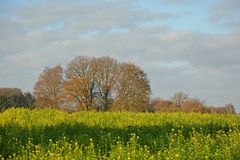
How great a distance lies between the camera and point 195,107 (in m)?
64.6

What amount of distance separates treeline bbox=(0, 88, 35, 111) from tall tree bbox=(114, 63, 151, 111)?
12902 mm

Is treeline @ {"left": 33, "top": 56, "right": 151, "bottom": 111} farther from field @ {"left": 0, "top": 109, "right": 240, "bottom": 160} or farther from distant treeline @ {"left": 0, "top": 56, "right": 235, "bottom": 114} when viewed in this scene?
field @ {"left": 0, "top": 109, "right": 240, "bottom": 160}

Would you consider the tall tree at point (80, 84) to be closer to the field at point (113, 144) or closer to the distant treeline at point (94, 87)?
the distant treeline at point (94, 87)

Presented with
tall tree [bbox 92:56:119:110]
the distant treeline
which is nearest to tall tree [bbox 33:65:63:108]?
the distant treeline

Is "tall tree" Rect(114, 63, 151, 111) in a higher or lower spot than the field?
higher

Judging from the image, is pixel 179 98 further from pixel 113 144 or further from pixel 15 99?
pixel 113 144

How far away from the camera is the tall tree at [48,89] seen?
55750 mm

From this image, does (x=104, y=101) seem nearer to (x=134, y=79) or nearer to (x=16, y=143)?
(x=134, y=79)

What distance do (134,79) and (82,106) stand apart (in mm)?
7465

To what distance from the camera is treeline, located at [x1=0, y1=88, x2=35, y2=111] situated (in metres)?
60.1

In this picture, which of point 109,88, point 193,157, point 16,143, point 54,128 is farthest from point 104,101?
point 193,157

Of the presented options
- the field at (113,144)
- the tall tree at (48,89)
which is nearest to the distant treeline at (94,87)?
the tall tree at (48,89)

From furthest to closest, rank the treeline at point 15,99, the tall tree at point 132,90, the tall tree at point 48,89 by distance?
the treeline at point 15,99 → the tall tree at point 48,89 → the tall tree at point 132,90

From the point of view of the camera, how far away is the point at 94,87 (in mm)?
56344
